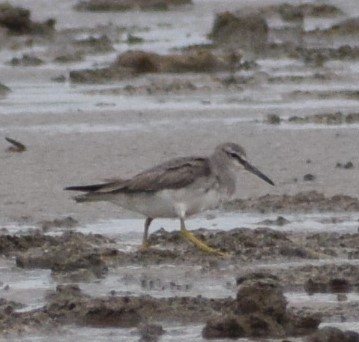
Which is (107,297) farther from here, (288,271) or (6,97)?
(6,97)

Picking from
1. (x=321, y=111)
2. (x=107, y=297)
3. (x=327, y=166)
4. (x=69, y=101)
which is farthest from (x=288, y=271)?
(x=69, y=101)

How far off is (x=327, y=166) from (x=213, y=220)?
2.07 meters

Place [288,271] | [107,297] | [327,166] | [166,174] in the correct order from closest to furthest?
[107,297] → [288,271] → [166,174] → [327,166]

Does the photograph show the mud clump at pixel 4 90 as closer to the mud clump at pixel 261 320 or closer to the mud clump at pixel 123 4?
the mud clump at pixel 123 4

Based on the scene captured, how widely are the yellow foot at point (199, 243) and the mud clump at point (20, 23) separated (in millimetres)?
13229

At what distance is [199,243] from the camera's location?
1042cm

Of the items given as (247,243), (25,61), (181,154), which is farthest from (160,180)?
(25,61)

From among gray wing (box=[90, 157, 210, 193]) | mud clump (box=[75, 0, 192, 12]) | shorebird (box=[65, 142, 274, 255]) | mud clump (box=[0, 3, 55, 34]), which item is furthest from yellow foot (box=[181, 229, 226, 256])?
mud clump (box=[75, 0, 192, 12])

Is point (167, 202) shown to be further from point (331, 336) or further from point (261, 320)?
point (331, 336)

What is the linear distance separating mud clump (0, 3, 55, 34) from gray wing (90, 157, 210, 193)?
42.7 ft

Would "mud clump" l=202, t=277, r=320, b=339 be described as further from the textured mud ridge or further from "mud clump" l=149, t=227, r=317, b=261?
"mud clump" l=149, t=227, r=317, b=261

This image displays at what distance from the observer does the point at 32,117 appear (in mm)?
16406

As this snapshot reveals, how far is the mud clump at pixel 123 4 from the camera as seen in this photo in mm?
27359

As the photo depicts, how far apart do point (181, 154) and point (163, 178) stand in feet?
12.4
